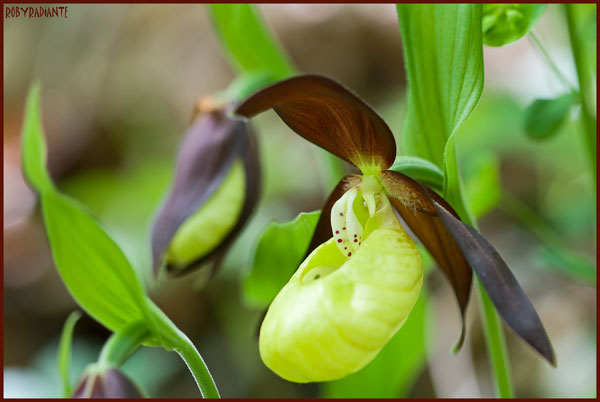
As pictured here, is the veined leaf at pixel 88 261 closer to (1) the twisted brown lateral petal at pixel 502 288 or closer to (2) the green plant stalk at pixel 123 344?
(2) the green plant stalk at pixel 123 344

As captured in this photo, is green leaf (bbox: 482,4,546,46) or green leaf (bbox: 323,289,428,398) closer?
green leaf (bbox: 482,4,546,46)

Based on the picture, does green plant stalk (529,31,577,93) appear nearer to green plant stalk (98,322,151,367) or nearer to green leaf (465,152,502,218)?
green leaf (465,152,502,218)

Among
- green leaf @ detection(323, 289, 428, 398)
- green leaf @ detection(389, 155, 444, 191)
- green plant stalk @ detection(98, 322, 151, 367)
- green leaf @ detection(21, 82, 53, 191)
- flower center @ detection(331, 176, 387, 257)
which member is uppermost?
green leaf @ detection(21, 82, 53, 191)

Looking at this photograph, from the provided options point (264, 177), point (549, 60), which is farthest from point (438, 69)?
point (264, 177)

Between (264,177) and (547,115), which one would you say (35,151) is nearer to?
(547,115)

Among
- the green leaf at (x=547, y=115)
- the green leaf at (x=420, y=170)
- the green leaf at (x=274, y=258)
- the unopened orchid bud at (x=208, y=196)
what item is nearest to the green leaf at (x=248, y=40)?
the unopened orchid bud at (x=208, y=196)

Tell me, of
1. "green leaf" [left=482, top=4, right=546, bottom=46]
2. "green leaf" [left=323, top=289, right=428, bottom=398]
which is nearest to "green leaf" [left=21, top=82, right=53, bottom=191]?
"green leaf" [left=482, top=4, right=546, bottom=46]
